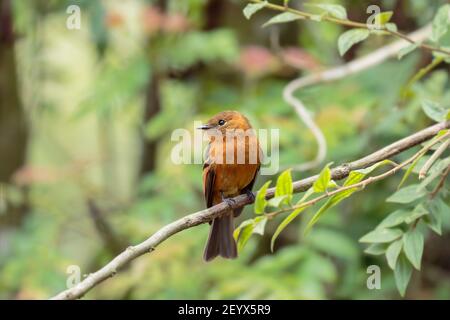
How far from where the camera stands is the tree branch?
250cm

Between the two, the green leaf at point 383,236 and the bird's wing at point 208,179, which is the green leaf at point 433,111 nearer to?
the green leaf at point 383,236

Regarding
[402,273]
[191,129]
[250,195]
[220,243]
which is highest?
[191,129]

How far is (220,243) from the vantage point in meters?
3.92

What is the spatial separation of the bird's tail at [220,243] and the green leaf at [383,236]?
→ 3.80ft

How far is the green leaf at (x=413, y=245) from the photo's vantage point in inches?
103

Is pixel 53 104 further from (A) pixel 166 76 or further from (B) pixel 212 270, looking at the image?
(B) pixel 212 270

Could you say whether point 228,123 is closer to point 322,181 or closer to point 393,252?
point 393,252

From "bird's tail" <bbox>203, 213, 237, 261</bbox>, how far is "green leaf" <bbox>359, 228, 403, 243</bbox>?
1157 millimetres

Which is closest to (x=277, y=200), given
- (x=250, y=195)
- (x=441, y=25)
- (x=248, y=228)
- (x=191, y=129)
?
(x=248, y=228)

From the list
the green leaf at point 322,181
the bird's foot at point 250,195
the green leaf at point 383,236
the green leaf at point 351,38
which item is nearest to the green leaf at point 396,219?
the green leaf at point 383,236

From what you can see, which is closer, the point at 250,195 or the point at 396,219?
the point at 396,219

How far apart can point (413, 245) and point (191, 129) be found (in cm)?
277

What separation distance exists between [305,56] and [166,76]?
152 cm

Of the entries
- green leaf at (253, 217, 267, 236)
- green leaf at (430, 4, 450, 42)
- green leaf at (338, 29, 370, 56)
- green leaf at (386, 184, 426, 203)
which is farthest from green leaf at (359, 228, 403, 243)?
green leaf at (430, 4, 450, 42)
